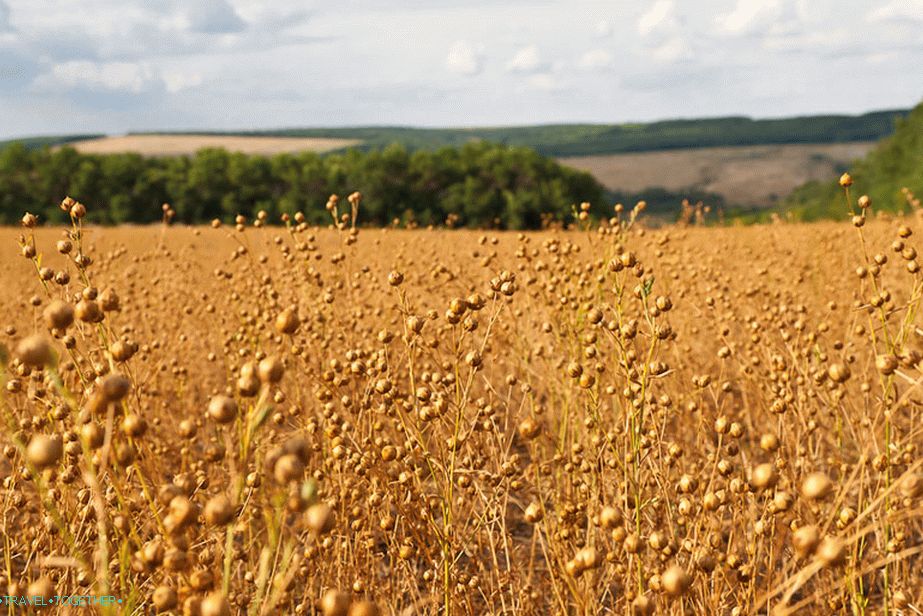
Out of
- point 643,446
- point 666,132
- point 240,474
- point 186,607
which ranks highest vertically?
point 666,132

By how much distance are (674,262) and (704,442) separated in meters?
1.63

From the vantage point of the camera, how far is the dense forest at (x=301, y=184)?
1332 inches

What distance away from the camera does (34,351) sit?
89 cm

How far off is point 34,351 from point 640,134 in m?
91.3

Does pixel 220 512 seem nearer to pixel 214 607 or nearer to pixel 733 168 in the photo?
pixel 214 607

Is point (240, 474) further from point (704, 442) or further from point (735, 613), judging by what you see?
point (704, 442)

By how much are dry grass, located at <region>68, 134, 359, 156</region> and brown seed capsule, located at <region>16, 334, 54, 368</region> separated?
209ft

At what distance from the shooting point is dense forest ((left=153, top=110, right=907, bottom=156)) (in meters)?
72.6

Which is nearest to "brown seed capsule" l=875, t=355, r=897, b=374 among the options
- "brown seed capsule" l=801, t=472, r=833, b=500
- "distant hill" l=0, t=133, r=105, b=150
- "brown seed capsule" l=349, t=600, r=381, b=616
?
"brown seed capsule" l=801, t=472, r=833, b=500

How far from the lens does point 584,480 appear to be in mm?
2330

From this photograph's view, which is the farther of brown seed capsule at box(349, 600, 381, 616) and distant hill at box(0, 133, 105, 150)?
distant hill at box(0, 133, 105, 150)

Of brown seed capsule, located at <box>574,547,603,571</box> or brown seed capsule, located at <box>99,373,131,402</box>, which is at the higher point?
brown seed capsule, located at <box>99,373,131,402</box>

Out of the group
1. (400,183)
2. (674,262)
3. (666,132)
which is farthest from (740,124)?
(674,262)

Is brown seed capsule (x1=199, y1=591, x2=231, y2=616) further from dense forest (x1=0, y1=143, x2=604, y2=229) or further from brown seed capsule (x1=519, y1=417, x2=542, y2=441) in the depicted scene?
dense forest (x1=0, y1=143, x2=604, y2=229)
